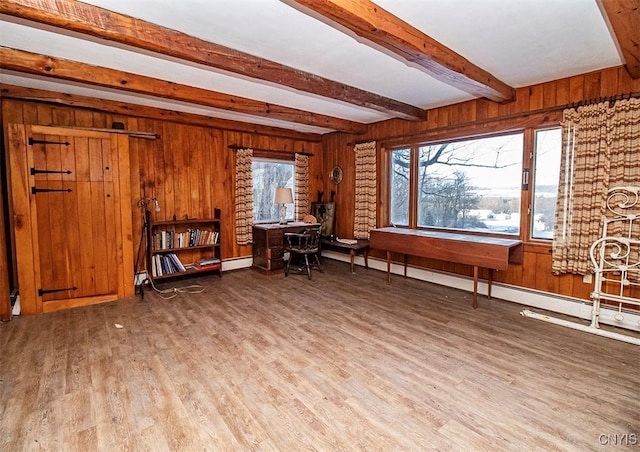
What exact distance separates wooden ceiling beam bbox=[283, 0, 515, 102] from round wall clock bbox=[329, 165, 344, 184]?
2.85 metres

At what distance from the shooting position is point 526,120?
11.6 feet

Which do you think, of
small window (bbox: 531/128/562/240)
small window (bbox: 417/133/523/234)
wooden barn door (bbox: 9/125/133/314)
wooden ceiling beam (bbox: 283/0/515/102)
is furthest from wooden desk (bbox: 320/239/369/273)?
wooden barn door (bbox: 9/125/133/314)

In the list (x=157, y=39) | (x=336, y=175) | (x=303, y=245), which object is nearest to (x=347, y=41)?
(x=157, y=39)

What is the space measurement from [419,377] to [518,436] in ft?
2.11

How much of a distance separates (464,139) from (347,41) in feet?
7.98

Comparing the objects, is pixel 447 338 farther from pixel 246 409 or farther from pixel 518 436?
pixel 246 409

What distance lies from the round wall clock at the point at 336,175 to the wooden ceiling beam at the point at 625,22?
3.92 m

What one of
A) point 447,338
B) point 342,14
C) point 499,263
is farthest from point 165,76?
point 499,263

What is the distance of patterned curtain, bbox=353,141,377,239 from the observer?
5195 mm

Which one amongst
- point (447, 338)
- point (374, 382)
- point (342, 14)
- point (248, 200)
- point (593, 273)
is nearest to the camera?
point (342, 14)

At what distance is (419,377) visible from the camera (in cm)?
221

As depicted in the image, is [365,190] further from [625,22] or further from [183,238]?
[625,22]

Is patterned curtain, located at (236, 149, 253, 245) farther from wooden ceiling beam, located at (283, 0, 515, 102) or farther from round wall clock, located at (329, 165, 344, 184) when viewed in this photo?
wooden ceiling beam, located at (283, 0, 515, 102)

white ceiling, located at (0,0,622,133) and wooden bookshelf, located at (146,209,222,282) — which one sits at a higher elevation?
white ceiling, located at (0,0,622,133)
